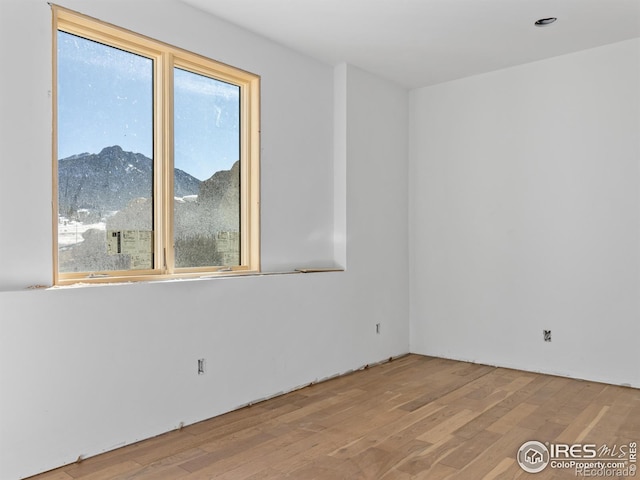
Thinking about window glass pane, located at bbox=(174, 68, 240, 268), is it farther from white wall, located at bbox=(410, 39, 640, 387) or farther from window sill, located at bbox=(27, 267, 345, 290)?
white wall, located at bbox=(410, 39, 640, 387)

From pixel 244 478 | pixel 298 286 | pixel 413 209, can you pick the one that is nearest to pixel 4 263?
pixel 244 478

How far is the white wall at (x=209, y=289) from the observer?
2562 mm

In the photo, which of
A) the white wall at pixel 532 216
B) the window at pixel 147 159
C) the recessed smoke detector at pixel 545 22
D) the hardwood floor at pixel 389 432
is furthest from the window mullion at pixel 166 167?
the white wall at pixel 532 216

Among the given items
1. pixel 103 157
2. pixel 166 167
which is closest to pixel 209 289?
pixel 166 167

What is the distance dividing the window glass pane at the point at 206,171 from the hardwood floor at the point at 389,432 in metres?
1.16

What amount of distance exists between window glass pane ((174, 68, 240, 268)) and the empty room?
2cm

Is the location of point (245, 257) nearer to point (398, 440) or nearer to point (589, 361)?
point (398, 440)

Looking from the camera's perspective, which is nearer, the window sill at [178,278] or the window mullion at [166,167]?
the window sill at [178,278]

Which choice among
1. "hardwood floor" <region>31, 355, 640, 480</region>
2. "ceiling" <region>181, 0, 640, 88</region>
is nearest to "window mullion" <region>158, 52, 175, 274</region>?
"ceiling" <region>181, 0, 640, 88</region>

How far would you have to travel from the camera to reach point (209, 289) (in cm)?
336

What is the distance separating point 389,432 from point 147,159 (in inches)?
90.1

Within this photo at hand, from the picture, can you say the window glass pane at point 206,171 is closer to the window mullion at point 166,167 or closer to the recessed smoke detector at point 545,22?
the window mullion at point 166,167

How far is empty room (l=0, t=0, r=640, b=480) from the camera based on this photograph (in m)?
2.65

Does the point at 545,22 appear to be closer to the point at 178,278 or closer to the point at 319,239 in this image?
the point at 319,239
